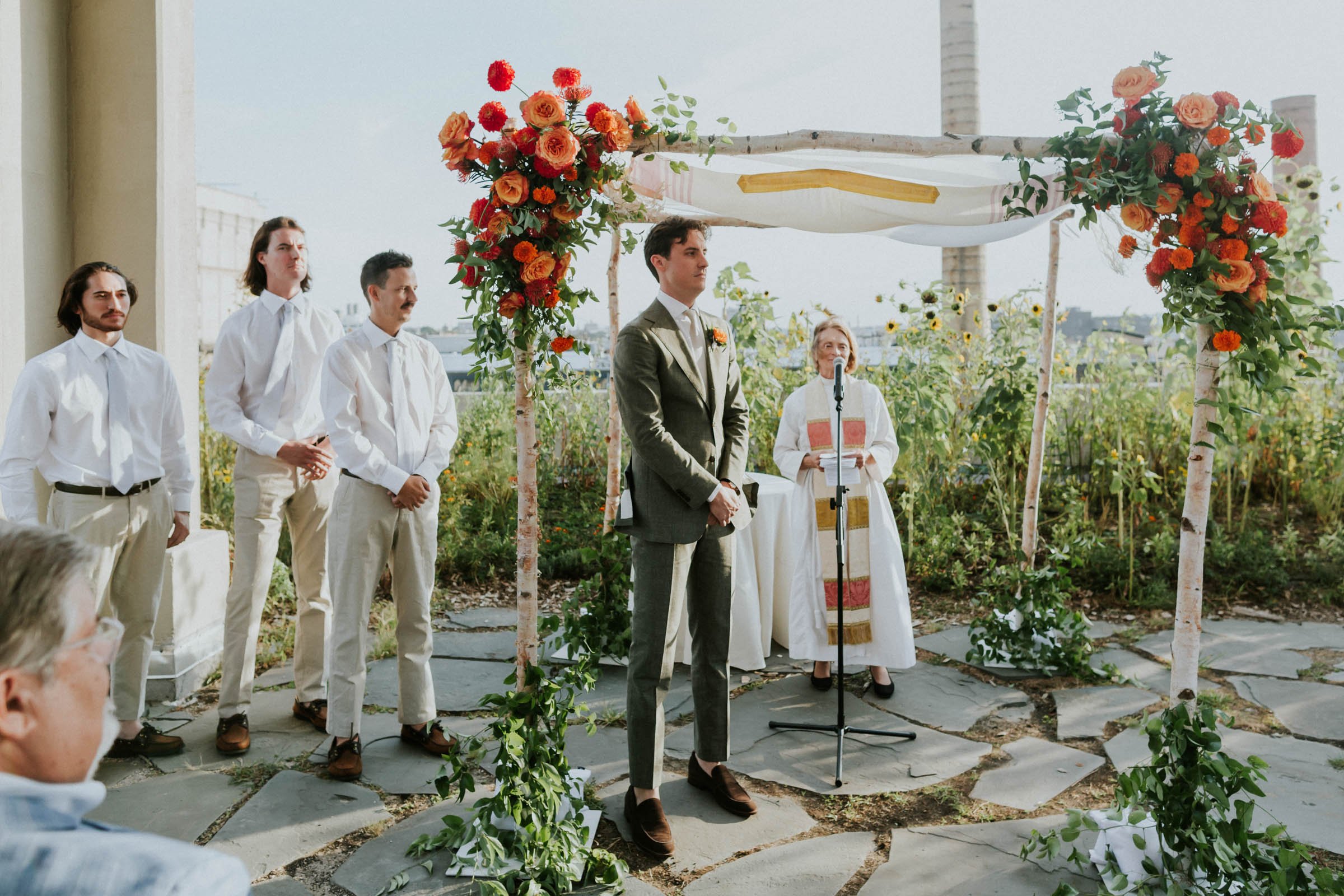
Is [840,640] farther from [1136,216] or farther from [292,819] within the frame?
[292,819]

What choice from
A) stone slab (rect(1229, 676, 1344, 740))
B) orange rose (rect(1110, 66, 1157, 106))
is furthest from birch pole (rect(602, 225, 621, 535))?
stone slab (rect(1229, 676, 1344, 740))

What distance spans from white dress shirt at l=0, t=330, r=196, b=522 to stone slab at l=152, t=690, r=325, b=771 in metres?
1.02

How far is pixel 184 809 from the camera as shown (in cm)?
348

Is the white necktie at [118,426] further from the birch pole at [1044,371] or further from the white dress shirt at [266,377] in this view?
the birch pole at [1044,371]

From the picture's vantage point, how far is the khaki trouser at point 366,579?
3.77m

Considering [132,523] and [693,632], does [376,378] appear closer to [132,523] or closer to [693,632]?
[132,523]

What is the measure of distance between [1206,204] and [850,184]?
66.8 inches

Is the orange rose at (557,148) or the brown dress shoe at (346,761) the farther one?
the brown dress shoe at (346,761)

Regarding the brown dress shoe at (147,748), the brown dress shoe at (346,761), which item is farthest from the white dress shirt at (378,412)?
the brown dress shoe at (147,748)

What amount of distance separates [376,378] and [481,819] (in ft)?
5.94

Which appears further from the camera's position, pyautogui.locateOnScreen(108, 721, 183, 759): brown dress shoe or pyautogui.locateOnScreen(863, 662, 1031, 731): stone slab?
pyautogui.locateOnScreen(863, 662, 1031, 731): stone slab

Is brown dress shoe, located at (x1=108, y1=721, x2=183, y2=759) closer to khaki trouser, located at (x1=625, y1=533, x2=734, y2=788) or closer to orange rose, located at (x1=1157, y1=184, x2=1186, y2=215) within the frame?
khaki trouser, located at (x1=625, y1=533, x2=734, y2=788)

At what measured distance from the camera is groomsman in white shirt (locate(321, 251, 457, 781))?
3760mm

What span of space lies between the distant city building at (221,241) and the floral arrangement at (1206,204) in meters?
26.3
